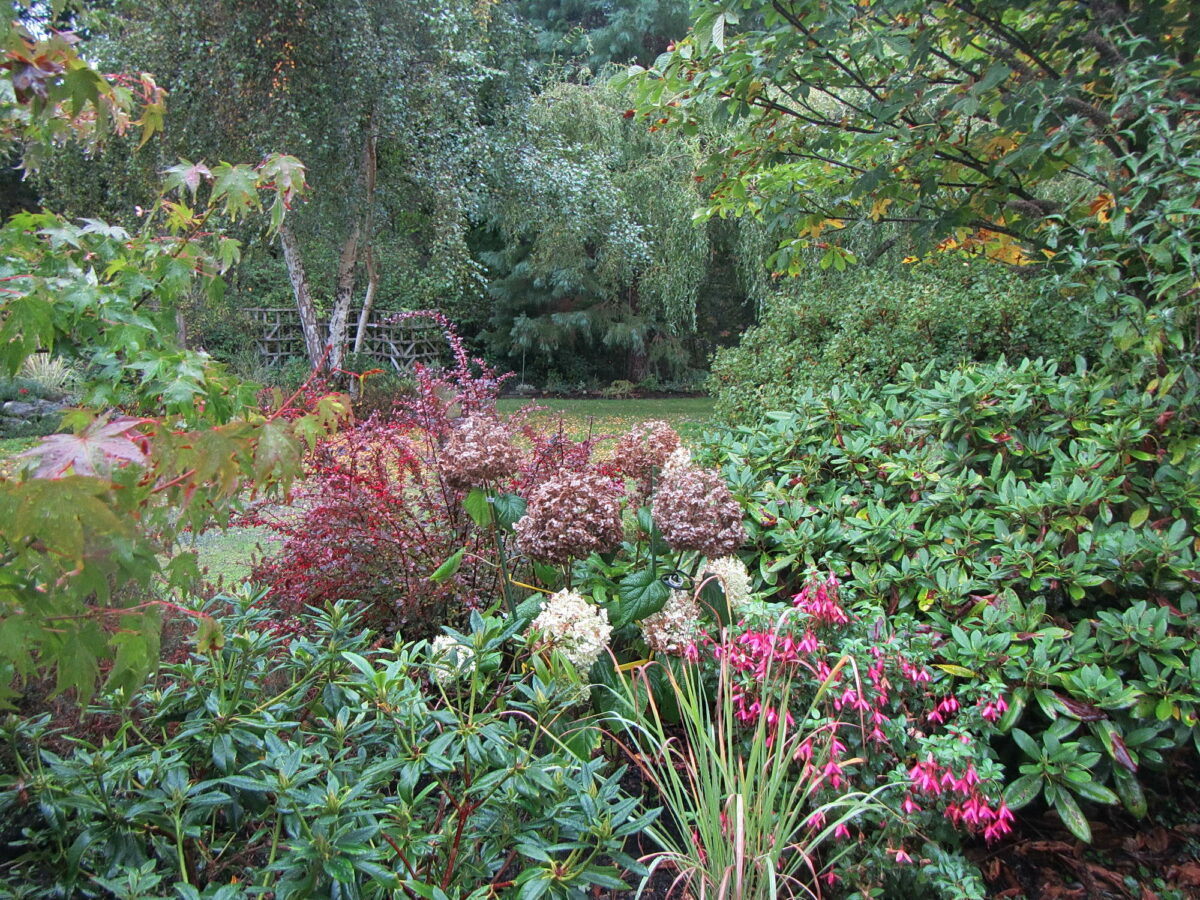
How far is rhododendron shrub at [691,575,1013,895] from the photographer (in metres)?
1.62

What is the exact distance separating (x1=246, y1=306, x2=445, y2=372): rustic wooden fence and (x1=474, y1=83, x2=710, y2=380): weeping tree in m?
1.98

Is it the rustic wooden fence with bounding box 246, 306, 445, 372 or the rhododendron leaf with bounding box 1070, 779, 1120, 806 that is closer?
the rhododendron leaf with bounding box 1070, 779, 1120, 806

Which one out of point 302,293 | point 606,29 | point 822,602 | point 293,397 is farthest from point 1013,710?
point 606,29

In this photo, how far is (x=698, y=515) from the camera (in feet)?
7.10

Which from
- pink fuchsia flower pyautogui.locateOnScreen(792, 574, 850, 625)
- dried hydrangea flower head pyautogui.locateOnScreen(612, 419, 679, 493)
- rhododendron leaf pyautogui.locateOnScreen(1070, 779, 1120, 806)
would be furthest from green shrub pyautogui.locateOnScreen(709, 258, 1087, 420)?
rhododendron leaf pyautogui.locateOnScreen(1070, 779, 1120, 806)

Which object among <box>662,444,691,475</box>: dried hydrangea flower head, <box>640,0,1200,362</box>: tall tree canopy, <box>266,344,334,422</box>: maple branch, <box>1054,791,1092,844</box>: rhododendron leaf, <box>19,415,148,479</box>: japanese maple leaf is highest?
<box>640,0,1200,362</box>: tall tree canopy

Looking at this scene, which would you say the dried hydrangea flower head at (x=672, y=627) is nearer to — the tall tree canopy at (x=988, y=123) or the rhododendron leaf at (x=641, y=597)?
the rhododendron leaf at (x=641, y=597)

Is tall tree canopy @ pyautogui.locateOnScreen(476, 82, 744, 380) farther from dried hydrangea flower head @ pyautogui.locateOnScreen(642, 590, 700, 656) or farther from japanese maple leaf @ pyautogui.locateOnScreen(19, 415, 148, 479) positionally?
japanese maple leaf @ pyautogui.locateOnScreen(19, 415, 148, 479)

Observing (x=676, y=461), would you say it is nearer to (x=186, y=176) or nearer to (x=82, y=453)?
(x=186, y=176)

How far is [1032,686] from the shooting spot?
193 cm

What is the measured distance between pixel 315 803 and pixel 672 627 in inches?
43.9

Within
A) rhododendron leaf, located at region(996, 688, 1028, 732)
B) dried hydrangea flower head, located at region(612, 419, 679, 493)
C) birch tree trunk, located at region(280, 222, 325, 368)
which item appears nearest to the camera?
rhododendron leaf, located at region(996, 688, 1028, 732)

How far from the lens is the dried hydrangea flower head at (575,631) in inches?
74.9

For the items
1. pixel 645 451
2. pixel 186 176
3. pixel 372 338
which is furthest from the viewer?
pixel 372 338
